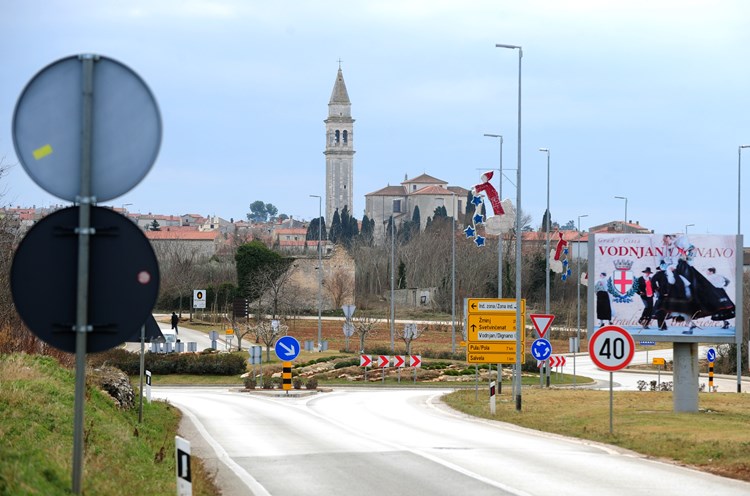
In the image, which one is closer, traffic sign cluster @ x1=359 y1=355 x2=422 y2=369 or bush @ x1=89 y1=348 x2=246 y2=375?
traffic sign cluster @ x1=359 y1=355 x2=422 y2=369

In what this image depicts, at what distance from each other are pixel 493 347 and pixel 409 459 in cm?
1750

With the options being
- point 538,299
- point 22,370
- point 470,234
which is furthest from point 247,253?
point 22,370

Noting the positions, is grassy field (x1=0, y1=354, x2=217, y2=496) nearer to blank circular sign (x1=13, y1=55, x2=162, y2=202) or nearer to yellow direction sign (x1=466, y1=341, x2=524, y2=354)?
blank circular sign (x1=13, y1=55, x2=162, y2=202)

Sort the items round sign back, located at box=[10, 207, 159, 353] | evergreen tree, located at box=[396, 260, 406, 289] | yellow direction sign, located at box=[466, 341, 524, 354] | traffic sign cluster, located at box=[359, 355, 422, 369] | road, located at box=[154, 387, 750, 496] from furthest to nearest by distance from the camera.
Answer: evergreen tree, located at box=[396, 260, 406, 289], traffic sign cluster, located at box=[359, 355, 422, 369], yellow direction sign, located at box=[466, 341, 524, 354], road, located at box=[154, 387, 750, 496], round sign back, located at box=[10, 207, 159, 353]

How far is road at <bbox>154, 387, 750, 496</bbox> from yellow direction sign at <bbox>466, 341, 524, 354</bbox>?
3036 mm

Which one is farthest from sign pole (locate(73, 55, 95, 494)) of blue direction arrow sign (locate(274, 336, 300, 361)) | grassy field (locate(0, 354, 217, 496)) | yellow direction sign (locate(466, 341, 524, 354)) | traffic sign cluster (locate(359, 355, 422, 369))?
traffic sign cluster (locate(359, 355, 422, 369))

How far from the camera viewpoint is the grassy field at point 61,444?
9508 mm

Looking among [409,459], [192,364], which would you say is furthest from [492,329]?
[192,364]

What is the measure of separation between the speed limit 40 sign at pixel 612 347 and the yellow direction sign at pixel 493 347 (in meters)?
11.6

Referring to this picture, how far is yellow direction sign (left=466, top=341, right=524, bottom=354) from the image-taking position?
117 feet

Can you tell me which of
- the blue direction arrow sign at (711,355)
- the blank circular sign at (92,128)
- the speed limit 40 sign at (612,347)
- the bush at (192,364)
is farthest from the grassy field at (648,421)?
the bush at (192,364)

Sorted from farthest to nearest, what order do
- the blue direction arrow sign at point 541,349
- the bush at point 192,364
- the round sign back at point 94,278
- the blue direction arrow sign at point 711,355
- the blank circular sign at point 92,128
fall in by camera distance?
the bush at point 192,364 → the blue direction arrow sign at point 711,355 → the blue direction arrow sign at point 541,349 → the round sign back at point 94,278 → the blank circular sign at point 92,128

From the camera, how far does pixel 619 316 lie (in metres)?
32.4

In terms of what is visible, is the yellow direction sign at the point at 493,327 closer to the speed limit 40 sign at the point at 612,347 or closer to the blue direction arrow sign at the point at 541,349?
the blue direction arrow sign at the point at 541,349
